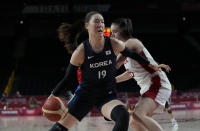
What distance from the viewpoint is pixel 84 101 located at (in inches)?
172

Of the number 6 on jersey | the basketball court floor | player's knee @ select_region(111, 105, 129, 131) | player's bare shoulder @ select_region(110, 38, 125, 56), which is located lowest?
the basketball court floor

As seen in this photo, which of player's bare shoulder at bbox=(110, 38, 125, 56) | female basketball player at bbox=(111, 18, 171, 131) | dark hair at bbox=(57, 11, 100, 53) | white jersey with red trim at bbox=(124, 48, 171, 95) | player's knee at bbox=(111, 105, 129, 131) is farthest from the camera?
white jersey with red trim at bbox=(124, 48, 171, 95)

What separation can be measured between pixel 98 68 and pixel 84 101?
0.46m

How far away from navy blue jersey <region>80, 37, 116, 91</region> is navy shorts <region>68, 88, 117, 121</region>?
3.0 inches

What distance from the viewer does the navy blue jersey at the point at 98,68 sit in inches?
169

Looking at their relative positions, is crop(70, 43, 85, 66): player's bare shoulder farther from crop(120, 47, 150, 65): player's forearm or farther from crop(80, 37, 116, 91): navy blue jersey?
crop(120, 47, 150, 65): player's forearm

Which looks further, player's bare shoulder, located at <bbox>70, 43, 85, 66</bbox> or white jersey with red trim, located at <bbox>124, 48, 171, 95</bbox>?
white jersey with red trim, located at <bbox>124, 48, 171, 95</bbox>

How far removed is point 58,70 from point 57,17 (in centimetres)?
381

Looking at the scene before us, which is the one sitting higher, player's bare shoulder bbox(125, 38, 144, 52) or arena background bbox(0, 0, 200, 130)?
player's bare shoulder bbox(125, 38, 144, 52)

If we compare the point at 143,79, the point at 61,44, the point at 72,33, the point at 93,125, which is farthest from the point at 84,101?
the point at 61,44

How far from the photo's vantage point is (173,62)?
1011 inches

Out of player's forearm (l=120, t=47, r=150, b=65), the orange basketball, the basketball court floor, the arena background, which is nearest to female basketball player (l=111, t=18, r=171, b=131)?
player's forearm (l=120, t=47, r=150, b=65)

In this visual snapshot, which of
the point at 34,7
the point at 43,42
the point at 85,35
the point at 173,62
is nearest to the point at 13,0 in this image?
the point at 34,7

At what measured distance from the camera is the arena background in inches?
875
